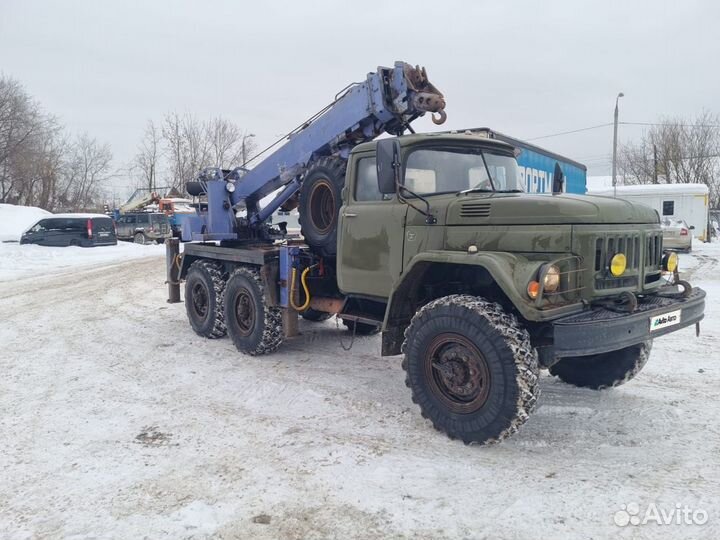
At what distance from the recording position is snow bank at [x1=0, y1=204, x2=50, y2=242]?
29.3m

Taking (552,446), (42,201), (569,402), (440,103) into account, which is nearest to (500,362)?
(552,446)

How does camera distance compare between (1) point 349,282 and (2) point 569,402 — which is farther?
(1) point 349,282

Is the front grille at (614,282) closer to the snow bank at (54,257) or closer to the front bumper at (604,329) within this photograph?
the front bumper at (604,329)

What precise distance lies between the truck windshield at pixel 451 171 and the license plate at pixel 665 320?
5.42 ft

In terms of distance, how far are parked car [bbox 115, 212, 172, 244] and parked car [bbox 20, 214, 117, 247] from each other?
398cm

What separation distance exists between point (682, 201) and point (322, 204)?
24.2 meters

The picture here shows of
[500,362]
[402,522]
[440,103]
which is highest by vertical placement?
[440,103]

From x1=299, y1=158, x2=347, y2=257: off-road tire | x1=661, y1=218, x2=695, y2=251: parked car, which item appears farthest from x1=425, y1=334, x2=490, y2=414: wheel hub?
x1=661, y1=218, x2=695, y2=251: parked car

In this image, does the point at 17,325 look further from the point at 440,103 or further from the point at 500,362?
the point at 500,362

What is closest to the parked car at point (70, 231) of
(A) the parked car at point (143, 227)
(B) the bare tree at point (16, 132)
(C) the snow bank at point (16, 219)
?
(A) the parked car at point (143, 227)

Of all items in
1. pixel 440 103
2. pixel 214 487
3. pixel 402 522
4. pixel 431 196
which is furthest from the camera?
pixel 440 103

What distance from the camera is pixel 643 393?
17.4 ft

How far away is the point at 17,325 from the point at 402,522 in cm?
779

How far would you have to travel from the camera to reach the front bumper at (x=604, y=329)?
3.73m
